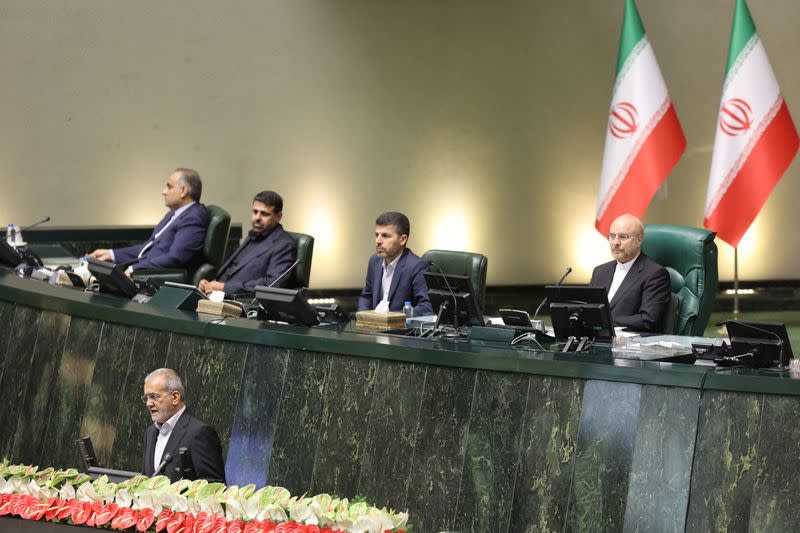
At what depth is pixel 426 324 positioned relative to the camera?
16.1 ft

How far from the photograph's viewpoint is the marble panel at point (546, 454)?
3641mm

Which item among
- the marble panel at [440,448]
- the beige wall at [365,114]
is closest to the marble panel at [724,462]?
the marble panel at [440,448]

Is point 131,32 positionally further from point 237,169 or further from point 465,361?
point 465,361

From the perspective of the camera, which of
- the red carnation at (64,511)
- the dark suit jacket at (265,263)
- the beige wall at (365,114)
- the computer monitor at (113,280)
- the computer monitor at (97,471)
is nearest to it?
the red carnation at (64,511)

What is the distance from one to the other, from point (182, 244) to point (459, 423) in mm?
3567

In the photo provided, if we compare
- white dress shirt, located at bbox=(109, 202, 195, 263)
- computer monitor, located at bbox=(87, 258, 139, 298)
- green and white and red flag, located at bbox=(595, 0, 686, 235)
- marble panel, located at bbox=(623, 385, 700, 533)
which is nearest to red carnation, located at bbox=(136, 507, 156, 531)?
marble panel, located at bbox=(623, 385, 700, 533)

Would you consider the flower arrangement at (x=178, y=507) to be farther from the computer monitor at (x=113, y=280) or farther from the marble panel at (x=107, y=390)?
the computer monitor at (x=113, y=280)

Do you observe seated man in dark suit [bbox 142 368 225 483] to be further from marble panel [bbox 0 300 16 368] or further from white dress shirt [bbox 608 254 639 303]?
white dress shirt [bbox 608 254 639 303]

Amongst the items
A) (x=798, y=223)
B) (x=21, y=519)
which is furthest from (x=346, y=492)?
(x=798, y=223)

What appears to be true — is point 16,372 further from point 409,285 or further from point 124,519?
point 124,519

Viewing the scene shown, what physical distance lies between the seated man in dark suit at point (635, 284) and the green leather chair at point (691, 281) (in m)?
0.13

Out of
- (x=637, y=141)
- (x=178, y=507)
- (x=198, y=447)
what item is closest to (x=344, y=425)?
(x=198, y=447)

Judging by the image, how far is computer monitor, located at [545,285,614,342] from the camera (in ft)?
14.4

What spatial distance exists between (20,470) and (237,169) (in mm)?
6133
